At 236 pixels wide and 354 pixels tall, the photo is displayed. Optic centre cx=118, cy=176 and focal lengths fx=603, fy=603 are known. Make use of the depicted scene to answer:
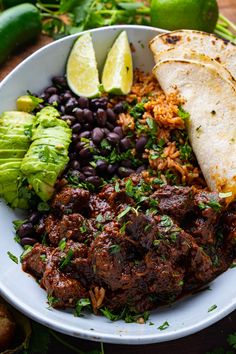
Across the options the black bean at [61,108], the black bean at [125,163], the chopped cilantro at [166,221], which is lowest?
the black bean at [125,163]

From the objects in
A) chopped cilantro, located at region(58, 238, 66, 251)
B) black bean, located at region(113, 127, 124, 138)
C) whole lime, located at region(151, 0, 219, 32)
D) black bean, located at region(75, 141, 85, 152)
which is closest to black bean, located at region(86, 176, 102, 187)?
black bean, located at region(75, 141, 85, 152)

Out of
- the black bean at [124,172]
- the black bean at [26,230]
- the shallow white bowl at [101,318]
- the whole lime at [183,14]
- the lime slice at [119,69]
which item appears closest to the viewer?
the shallow white bowl at [101,318]

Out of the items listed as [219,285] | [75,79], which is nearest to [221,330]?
[219,285]

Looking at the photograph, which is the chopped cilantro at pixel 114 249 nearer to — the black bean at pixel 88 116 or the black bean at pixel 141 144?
the black bean at pixel 141 144

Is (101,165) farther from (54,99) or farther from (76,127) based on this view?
(54,99)

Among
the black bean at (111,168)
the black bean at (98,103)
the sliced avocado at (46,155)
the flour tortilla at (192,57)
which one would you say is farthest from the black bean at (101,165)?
the flour tortilla at (192,57)

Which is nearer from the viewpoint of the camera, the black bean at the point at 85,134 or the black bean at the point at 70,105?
the black bean at the point at 85,134

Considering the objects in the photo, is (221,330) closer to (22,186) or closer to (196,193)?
(196,193)
